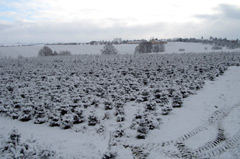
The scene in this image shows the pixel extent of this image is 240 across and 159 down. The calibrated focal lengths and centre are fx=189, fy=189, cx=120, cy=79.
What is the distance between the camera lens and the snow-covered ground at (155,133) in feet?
25.1

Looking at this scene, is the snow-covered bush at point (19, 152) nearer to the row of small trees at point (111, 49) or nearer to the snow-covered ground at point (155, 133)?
the snow-covered ground at point (155, 133)

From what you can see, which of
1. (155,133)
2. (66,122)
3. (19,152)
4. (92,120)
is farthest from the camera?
(92,120)

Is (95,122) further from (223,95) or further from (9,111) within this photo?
(223,95)

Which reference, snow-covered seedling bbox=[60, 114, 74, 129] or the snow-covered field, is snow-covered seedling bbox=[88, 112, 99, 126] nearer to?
the snow-covered field

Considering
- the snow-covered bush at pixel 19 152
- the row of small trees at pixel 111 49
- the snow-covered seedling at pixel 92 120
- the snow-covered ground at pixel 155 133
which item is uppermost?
the row of small trees at pixel 111 49

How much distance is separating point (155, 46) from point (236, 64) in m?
58.9

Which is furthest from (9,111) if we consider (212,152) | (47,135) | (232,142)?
(232,142)

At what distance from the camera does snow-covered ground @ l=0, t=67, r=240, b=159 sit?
7637 millimetres

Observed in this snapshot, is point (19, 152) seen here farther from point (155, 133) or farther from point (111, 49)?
point (111, 49)

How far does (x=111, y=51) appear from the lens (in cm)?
8012

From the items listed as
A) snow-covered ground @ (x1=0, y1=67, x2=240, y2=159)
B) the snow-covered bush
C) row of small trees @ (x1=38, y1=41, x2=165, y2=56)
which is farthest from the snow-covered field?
row of small trees @ (x1=38, y1=41, x2=165, y2=56)

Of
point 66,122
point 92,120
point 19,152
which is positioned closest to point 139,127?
point 92,120

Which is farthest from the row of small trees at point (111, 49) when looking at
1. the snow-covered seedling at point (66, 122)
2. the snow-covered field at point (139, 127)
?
the snow-covered seedling at point (66, 122)

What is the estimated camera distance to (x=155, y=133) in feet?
30.8
